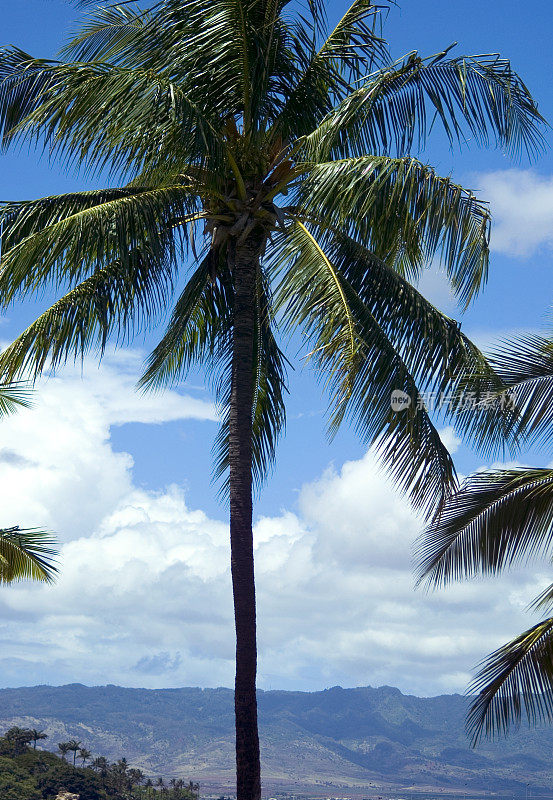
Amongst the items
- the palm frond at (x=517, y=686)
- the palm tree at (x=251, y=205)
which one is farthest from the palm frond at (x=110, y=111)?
the palm frond at (x=517, y=686)

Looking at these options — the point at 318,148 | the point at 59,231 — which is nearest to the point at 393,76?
the point at 318,148

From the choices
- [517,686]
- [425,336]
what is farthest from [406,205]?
[517,686]

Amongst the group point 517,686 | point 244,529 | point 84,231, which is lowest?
point 517,686

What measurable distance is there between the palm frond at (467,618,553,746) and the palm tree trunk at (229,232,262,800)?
248 centimetres

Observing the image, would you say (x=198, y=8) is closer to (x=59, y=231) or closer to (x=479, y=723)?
(x=59, y=231)

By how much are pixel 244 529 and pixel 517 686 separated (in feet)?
11.5

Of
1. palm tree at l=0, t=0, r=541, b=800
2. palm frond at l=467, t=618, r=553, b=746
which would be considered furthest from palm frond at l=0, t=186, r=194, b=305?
palm frond at l=467, t=618, r=553, b=746

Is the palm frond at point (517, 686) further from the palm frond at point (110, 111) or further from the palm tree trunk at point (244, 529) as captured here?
the palm frond at point (110, 111)

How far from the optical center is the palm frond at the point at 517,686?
10.2 m

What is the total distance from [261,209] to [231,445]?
122 inches

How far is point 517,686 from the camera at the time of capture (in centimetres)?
1036

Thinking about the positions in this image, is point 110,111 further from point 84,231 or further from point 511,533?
point 511,533

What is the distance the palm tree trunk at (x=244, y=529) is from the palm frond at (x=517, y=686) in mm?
2483

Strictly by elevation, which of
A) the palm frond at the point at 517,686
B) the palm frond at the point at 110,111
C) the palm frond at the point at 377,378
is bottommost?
the palm frond at the point at 517,686
